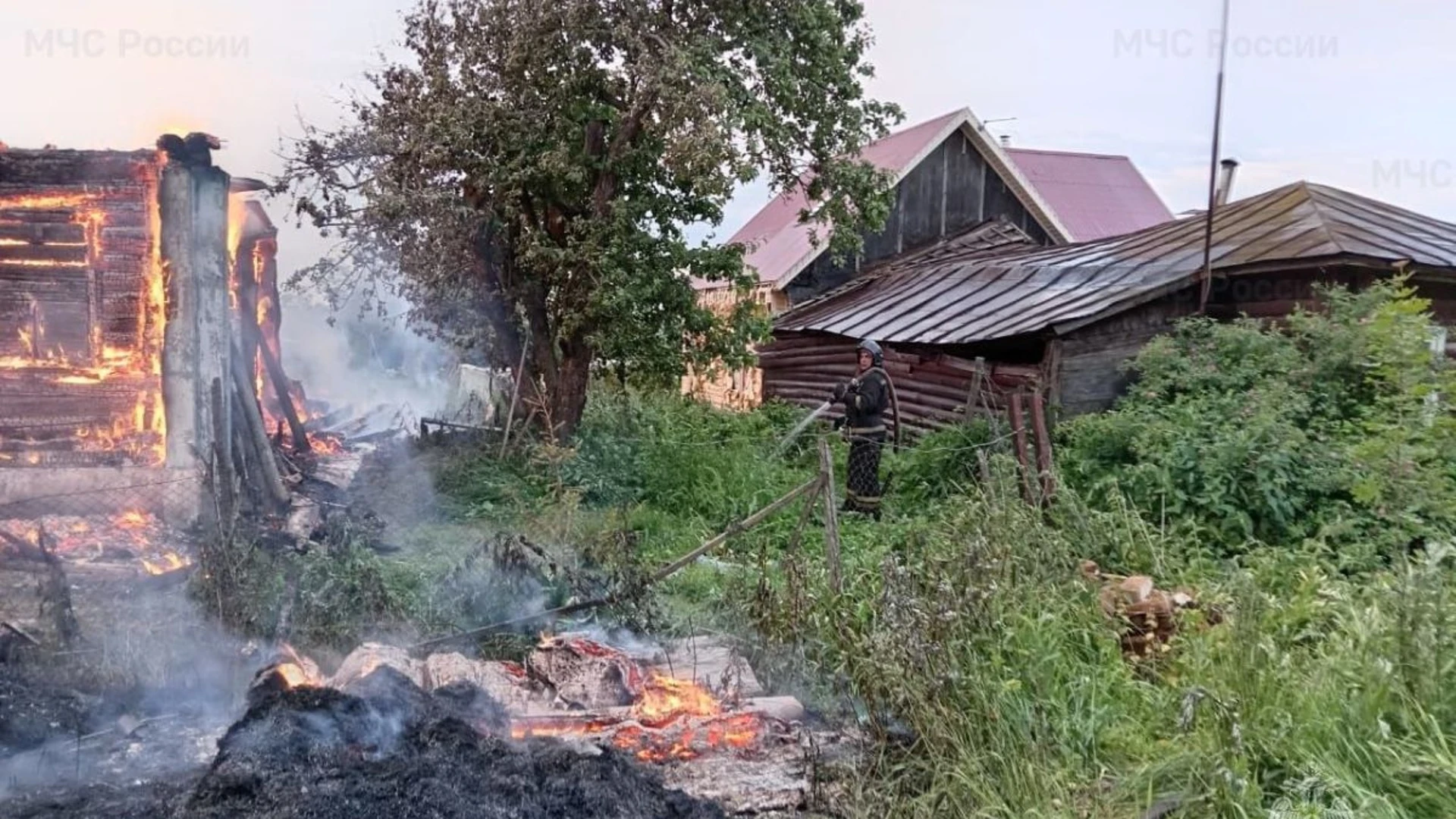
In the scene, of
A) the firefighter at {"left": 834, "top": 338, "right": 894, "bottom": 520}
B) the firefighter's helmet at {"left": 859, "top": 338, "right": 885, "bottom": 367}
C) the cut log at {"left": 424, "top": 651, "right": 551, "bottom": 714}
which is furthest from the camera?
the firefighter's helmet at {"left": 859, "top": 338, "right": 885, "bottom": 367}

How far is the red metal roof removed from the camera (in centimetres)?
2219

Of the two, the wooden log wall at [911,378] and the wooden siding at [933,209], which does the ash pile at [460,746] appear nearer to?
the wooden log wall at [911,378]

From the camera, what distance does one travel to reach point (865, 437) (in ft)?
31.6

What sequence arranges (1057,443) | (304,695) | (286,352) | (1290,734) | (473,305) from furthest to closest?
(286,352) → (473,305) → (1057,443) → (304,695) → (1290,734)

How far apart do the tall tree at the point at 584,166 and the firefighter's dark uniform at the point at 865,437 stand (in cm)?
200

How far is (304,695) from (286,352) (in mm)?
15118

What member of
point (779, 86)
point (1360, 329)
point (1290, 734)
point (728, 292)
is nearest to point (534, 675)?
point (1290, 734)

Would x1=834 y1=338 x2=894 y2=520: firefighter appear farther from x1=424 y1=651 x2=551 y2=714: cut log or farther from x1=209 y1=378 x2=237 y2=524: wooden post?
x1=209 y1=378 x2=237 y2=524: wooden post

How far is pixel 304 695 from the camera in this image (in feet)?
15.1

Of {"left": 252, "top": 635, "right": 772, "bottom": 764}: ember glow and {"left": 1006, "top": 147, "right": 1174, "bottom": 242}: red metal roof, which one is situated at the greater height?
{"left": 1006, "top": 147, "right": 1174, "bottom": 242}: red metal roof

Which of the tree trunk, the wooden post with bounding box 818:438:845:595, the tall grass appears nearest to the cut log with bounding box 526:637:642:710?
the tall grass

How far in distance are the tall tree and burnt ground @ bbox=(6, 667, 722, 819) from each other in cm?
596

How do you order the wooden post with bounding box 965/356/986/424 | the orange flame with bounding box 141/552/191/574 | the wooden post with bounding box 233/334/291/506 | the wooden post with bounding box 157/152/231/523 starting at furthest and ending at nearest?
the wooden post with bounding box 965/356/986/424
the wooden post with bounding box 233/334/291/506
the wooden post with bounding box 157/152/231/523
the orange flame with bounding box 141/552/191/574

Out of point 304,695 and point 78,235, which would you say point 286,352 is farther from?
point 304,695
